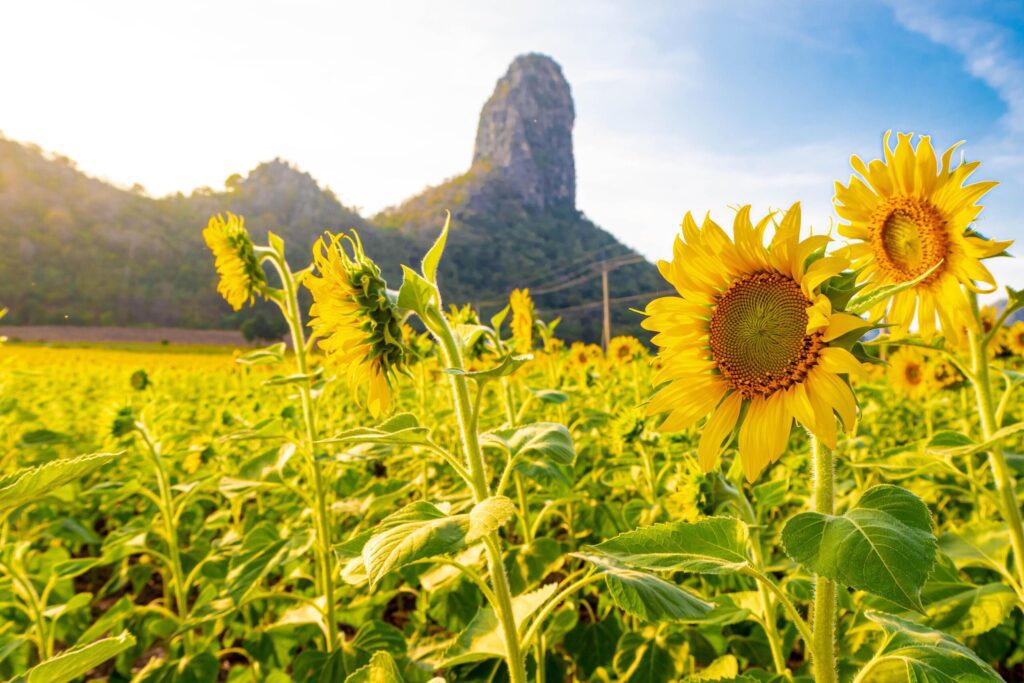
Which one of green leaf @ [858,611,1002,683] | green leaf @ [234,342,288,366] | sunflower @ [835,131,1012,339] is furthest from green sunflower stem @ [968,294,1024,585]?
green leaf @ [234,342,288,366]

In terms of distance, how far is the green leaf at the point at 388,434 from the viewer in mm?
992

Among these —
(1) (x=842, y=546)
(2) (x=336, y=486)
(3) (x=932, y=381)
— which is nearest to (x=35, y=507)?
(2) (x=336, y=486)

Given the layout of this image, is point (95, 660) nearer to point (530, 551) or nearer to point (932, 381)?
point (530, 551)

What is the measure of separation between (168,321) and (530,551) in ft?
127

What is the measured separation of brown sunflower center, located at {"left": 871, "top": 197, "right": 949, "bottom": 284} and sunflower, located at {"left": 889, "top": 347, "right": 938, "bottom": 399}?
10.1 feet

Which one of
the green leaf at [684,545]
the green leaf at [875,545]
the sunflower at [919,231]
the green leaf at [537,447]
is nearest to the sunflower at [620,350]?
the sunflower at [919,231]

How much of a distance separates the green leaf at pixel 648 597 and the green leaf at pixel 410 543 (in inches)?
9.6

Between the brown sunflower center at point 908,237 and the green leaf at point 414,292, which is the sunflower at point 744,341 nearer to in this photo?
the green leaf at point 414,292

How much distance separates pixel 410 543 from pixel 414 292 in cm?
45

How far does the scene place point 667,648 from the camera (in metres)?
1.76

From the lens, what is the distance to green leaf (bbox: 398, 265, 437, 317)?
1101mm

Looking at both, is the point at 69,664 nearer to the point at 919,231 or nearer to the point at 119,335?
the point at 919,231

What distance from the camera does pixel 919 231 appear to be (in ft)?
4.54

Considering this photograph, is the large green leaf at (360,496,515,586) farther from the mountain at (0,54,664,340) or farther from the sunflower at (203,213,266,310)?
the sunflower at (203,213,266,310)
